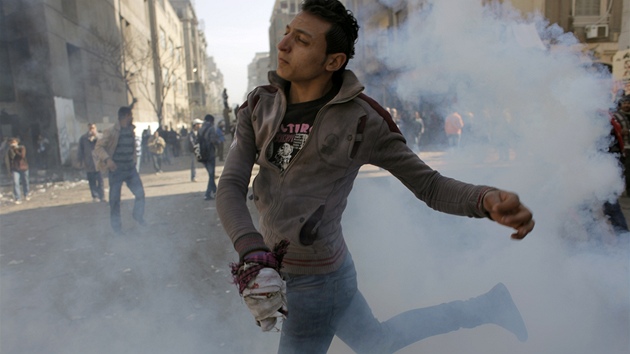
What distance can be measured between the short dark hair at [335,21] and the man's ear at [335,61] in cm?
1

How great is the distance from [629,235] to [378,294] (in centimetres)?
156

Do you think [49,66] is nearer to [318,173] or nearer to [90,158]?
[90,158]

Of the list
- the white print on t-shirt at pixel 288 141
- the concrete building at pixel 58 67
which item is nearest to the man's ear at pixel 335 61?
the white print on t-shirt at pixel 288 141

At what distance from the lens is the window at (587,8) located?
8.20 meters

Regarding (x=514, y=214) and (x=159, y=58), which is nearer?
(x=514, y=214)

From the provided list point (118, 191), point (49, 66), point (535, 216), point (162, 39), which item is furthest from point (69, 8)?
point (162, 39)

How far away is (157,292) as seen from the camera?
335cm

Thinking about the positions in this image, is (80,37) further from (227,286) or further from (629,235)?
(629,235)

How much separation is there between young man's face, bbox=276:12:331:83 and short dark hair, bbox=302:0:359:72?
13mm

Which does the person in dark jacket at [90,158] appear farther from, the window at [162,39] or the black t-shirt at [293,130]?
the window at [162,39]

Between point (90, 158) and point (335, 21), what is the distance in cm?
739

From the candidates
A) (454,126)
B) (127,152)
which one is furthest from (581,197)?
(127,152)

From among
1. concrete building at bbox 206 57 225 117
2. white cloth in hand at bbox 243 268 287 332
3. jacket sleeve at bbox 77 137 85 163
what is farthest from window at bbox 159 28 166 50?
concrete building at bbox 206 57 225 117

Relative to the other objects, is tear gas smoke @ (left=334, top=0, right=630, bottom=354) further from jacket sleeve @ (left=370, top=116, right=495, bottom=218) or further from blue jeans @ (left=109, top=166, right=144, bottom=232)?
blue jeans @ (left=109, top=166, right=144, bottom=232)
